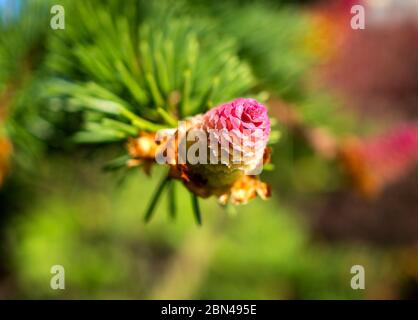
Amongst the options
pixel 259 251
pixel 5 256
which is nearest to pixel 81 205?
pixel 5 256

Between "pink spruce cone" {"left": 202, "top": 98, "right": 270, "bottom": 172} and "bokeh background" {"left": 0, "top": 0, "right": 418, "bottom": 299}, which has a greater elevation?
"bokeh background" {"left": 0, "top": 0, "right": 418, "bottom": 299}

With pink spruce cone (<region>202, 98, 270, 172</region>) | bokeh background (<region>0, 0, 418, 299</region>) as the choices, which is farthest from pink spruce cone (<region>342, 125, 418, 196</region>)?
pink spruce cone (<region>202, 98, 270, 172</region>)

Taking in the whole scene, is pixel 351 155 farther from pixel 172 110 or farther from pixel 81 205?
pixel 81 205

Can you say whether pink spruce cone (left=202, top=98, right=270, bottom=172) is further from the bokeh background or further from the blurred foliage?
the blurred foliage

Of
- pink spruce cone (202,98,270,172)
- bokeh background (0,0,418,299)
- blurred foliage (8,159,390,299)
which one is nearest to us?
pink spruce cone (202,98,270,172)

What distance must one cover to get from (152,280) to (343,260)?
303 millimetres

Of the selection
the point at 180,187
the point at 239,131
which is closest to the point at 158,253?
the point at 180,187

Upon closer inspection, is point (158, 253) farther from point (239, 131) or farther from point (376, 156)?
point (239, 131)

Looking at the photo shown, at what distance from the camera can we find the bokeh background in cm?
33

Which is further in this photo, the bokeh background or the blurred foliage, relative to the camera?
the blurred foliage

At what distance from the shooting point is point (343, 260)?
77cm

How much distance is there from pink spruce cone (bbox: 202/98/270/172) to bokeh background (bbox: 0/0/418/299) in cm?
8

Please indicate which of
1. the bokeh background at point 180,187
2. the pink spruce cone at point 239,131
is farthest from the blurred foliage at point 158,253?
the pink spruce cone at point 239,131

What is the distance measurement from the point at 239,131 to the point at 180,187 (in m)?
0.27
